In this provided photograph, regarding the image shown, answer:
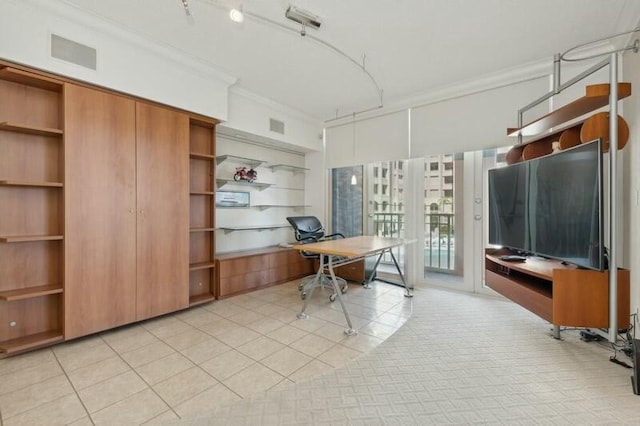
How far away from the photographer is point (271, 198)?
16.2 feet

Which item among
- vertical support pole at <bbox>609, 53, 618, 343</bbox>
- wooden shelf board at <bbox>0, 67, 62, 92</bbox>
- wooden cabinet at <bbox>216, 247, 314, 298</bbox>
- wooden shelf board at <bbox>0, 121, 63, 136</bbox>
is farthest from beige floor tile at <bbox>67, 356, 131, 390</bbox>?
vertical support pole at <bbox>609, 53, 618, 343</bbox>

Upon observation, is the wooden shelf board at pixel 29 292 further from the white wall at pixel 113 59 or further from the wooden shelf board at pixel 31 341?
the white wall at pixel 113 59

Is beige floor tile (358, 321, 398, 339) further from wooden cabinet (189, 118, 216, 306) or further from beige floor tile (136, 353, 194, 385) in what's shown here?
wooden cabinet (189, 118, 216, 306)

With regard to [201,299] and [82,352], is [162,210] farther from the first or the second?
[82,352]

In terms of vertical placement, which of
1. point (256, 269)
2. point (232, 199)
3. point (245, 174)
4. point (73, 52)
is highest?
point (73, 52)

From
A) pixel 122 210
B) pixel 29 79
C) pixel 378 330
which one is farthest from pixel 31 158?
pixel 378 330

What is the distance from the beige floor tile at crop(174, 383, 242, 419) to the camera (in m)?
1.65

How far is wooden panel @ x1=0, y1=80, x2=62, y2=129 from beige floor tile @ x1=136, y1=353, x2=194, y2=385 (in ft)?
7.54

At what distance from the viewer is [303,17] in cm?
238

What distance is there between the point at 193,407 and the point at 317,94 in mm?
3930

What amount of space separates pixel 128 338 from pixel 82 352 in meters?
0.33

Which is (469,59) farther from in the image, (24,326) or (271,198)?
(24,326)

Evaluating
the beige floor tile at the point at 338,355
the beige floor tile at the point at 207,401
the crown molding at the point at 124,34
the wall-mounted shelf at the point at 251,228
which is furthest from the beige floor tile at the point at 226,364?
the crown molding at the point at 124,34

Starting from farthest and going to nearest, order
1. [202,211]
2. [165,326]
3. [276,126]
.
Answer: [276,126] < [202,211] < [165,326]
